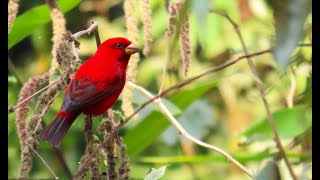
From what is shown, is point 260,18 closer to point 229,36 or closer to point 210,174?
point 229,36

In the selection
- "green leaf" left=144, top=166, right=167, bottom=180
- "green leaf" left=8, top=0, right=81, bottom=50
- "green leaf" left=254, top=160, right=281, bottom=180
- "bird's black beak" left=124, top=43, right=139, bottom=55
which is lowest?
"green leaf" left=254, top=160, right=281, bottom=180

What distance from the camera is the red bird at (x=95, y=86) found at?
1164 mm

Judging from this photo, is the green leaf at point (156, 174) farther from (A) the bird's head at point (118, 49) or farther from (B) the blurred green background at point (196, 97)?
(B) the blurred green background at point (196, 97)

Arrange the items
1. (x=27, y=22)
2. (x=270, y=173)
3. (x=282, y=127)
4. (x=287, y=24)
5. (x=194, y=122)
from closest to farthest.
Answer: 1. (x=287, y=24)
2. (x=270, y=173)
3. (x=27, y=22)
4. (x=282, y=127)
5. (x=194, y=122)

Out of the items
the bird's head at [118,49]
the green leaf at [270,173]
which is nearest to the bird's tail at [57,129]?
the bird's head at [118,49]

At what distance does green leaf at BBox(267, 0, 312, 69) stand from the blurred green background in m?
0.78

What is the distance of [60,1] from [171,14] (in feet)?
1.49

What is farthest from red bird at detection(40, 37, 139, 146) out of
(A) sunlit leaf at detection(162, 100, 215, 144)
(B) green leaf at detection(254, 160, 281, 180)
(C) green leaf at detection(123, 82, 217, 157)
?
(A) sunlit leaf at detection(162, 100, 215, 144)

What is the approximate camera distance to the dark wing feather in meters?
1.17

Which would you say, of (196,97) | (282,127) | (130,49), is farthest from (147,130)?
(130,49)

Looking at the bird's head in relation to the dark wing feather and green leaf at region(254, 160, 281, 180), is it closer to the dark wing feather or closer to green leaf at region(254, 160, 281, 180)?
the dark wing feather

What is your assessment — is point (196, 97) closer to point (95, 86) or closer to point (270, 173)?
point (95, 86)

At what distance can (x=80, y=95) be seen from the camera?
117 cm

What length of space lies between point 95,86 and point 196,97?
0.56 metres
